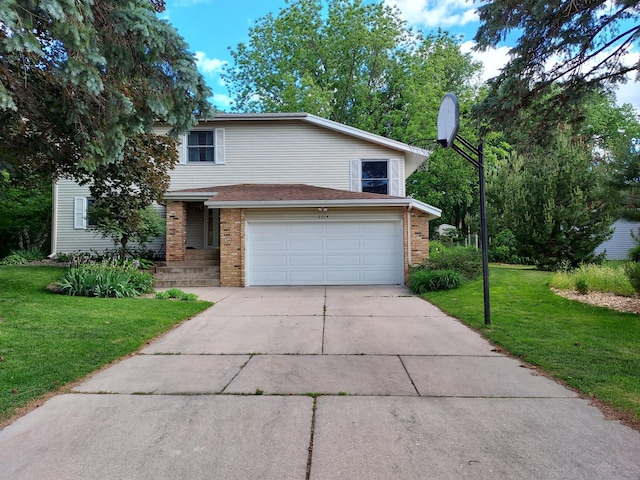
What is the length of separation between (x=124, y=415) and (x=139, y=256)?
11630mm

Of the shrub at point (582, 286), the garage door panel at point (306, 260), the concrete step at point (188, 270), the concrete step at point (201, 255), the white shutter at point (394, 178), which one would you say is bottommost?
the shrub at point (582, 286)

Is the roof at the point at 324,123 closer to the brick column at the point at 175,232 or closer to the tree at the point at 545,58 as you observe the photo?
the brick column at the point at 175,232

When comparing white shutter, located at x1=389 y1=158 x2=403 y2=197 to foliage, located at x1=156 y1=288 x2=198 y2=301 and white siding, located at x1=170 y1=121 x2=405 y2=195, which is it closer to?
white siding, located at x1=170 y1=121 x2=405 y2=195

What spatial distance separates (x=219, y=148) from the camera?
1409cm

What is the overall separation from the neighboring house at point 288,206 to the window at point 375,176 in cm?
4

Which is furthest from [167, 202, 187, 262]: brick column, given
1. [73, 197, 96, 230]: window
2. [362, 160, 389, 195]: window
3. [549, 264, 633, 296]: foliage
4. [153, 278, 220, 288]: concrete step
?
[549, 264, 633, 296]: foliage

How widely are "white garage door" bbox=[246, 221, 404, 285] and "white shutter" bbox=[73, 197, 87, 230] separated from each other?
7665 mm

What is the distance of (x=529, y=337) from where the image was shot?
16.8 ft

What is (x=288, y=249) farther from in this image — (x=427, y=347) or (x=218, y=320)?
(x=427, y=347)

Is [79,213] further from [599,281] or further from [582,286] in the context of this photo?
[599,281]

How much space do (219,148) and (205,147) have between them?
0.59m

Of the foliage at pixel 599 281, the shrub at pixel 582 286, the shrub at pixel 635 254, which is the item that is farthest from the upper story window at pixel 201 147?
the shrub at pixel 635 254

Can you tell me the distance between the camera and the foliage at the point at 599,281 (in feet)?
27.1

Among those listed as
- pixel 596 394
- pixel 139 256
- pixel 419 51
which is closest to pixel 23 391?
pixel 596 394
